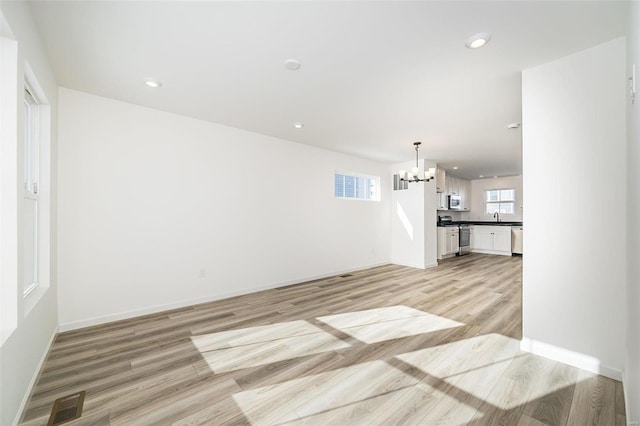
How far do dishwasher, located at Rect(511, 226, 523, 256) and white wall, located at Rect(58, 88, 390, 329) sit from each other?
6.41m

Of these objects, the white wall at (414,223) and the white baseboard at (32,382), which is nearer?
the white baseboard at (32,382)

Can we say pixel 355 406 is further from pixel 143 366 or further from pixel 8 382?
pixel 8 382

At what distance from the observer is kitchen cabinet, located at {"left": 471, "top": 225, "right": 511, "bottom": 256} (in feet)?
26.9

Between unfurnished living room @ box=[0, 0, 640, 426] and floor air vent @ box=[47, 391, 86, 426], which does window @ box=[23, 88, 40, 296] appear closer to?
unfurnished living room @ box=[0, 0, 640, 426]

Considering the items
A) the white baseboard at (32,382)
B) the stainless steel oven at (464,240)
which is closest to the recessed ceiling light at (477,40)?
the white baseboard at (32,382)

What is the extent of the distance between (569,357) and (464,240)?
265 inches

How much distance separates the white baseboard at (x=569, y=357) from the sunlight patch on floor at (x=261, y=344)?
161 centimetres

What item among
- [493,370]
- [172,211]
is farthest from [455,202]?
[172,211]

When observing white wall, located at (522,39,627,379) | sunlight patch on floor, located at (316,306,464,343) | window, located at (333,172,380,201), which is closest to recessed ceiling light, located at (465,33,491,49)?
white wall, located at (522,39,627,379)

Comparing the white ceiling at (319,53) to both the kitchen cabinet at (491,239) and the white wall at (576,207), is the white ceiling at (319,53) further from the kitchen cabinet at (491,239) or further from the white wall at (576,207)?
the kitchen cabinet at (491,239)

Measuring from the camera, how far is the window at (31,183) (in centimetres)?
219

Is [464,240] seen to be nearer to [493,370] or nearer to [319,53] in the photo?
[493,370]

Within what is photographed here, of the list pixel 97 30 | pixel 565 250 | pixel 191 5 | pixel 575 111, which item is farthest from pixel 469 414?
pixel 97 30

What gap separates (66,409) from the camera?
1.71 metres
